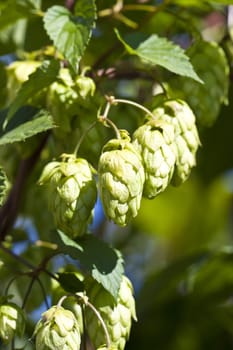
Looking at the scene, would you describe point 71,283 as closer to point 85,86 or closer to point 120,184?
point 120,184

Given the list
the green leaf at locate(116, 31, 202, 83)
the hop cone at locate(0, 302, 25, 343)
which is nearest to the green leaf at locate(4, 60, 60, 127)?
the green leaf at locate(116, 31, 202, 83)

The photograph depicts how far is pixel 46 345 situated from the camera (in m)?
1.82

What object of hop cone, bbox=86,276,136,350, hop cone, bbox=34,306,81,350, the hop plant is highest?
the hop plant

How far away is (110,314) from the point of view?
1.98 metres

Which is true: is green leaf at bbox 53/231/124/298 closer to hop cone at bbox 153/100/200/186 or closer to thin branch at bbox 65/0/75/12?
hop cone at bbox 153/100/200/186

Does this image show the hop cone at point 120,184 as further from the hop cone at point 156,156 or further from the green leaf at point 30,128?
the green leaf at point 30,128

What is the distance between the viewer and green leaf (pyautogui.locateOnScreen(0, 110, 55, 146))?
6.57 feet

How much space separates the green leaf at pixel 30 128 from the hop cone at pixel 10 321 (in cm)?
31

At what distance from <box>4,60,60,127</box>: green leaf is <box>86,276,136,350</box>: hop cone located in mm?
374

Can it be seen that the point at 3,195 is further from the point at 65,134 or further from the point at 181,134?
the point at 181,134

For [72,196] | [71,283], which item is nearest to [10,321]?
[71,283]

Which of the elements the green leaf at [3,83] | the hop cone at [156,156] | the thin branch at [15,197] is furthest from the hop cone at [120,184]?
the green leaf at [3,83]

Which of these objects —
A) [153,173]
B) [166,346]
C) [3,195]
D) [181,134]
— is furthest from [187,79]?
[166,346]

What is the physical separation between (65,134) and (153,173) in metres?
0.26
